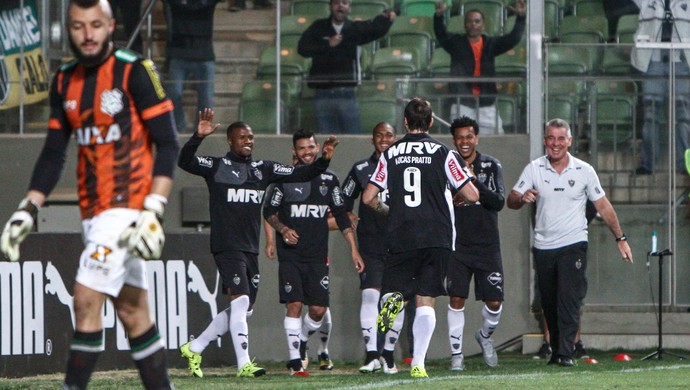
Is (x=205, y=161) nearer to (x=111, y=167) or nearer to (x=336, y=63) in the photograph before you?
(x=336, y=63)

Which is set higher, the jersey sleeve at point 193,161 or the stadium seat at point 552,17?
the stadium seat at point 552,17

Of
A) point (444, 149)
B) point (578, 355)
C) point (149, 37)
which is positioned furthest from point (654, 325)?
point (149, 37)

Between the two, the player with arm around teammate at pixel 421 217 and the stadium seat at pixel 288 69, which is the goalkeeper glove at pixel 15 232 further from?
the stadium seat at pixel 288 69

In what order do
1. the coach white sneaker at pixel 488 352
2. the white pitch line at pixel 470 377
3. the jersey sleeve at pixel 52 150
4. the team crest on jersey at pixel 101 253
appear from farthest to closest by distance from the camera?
1. the coach white sneaker at pixel 488 352
2. the white pitch line at pixel 470 377
3. the jersey sleeve at pixel 52 150
4. the team crest on jersey at pixel 101 253

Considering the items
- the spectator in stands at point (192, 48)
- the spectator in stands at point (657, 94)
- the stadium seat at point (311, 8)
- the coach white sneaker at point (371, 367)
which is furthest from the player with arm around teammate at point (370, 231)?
the spectator in stands at point (657, 94)

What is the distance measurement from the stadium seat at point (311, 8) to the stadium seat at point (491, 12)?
145 cm

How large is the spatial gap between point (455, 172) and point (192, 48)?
5033 millimetres

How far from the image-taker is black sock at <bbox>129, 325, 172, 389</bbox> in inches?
236

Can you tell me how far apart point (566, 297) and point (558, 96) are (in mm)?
3313

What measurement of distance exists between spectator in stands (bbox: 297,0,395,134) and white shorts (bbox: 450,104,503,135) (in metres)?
1.05

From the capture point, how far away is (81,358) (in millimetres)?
5910

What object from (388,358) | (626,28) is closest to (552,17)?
(626,28)

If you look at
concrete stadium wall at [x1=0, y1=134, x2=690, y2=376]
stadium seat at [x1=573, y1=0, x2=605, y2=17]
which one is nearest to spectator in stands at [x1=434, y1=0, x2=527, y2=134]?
concrete stadium wall at [x1=0, y1=134, x2=690, y2=376]

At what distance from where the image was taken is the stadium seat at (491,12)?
13.5 meters
